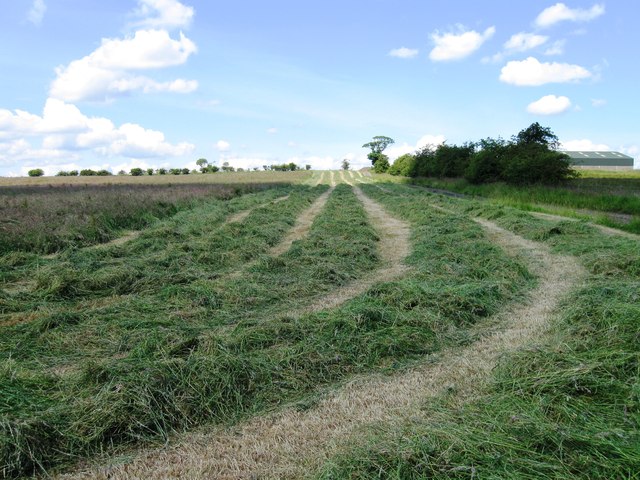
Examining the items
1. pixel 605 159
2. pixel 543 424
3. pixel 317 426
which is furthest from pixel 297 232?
pixel 605 159

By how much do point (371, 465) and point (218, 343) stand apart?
2395 mm

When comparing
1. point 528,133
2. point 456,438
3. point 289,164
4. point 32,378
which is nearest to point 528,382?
point 456,438

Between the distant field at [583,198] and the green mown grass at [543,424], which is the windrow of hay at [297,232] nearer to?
the green mown grass at [543,424]

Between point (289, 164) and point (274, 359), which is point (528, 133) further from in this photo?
point (289, 164)

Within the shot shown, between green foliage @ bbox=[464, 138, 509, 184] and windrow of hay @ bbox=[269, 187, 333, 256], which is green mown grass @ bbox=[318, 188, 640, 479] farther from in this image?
green foliage @ bbox=[464, 138, 509, 184]

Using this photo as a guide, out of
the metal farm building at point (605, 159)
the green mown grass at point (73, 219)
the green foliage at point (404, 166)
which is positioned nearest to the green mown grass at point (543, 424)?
the green mown grass at point (73, 219)

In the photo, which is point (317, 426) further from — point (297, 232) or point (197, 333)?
point (297, 232)

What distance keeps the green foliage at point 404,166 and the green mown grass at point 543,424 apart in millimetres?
52118

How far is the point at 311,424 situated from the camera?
3.58 m

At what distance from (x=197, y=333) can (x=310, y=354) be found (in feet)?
5.06

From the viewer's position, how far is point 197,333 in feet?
17.5

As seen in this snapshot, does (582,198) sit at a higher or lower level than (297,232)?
higher

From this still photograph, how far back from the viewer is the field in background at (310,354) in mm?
2932

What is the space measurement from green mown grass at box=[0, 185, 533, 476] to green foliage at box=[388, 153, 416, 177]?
158 ft
